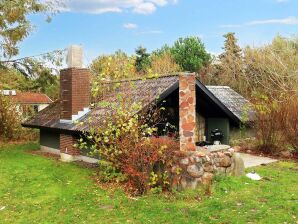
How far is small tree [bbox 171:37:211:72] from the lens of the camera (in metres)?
50.0

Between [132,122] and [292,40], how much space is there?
2882cm

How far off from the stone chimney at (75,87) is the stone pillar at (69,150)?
811 millimetres

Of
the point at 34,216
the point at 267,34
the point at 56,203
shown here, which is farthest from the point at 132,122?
the point at 267,34

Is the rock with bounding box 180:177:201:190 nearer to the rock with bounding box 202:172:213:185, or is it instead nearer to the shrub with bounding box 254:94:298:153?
the rock with bounding box 202:172:213:185

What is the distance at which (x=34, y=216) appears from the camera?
9.62 metres

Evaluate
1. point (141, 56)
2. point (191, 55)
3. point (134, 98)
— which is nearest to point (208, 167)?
point (134, 98)

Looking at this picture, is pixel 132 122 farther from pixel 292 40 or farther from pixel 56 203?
pixel 292 40

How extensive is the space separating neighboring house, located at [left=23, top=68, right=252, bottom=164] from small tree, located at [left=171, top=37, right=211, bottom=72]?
28566 mm

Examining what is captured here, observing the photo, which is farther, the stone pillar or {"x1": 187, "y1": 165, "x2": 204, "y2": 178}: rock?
the stone pillar

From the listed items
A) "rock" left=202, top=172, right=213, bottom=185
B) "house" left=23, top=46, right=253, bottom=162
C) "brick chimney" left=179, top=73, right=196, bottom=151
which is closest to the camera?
"rock" left=202, top=172, right=213, bottom=185

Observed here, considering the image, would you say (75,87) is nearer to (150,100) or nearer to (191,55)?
(150,100)

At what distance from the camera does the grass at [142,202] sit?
911cm

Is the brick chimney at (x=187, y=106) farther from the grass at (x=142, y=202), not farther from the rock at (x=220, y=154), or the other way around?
the grass at (x=142, y=202)

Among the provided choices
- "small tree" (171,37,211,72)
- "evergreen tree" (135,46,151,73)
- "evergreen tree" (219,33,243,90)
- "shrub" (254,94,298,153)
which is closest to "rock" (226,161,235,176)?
"shrub" (254,94,298,153)
